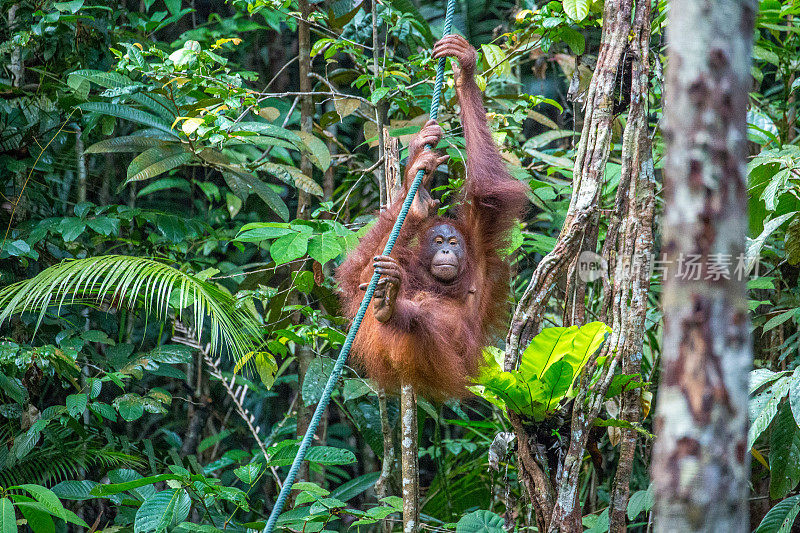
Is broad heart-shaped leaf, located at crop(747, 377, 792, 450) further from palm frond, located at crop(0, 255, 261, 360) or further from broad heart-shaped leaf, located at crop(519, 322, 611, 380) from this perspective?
palm frond, located at crop(0, 255, 261, 360)

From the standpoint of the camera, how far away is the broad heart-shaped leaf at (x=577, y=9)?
283cm

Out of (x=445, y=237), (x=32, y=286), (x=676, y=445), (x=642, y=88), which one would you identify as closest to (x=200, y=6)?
(x=32, y=286)

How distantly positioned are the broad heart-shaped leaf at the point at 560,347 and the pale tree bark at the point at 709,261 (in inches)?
52.4

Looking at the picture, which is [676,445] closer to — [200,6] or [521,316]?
[521,316]

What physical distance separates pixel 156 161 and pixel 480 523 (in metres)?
2.08

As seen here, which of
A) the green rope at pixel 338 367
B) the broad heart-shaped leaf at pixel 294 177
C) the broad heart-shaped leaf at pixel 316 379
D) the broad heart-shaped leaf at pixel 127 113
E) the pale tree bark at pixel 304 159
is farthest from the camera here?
the pale tree bark at pixel 304 159

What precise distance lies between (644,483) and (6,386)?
3129 mm

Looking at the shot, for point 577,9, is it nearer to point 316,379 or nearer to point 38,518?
point 316,379

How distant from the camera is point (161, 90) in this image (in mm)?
3412

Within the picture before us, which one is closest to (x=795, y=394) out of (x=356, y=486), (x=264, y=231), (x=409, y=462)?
(x=409, y=462)

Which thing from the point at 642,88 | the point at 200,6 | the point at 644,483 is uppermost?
the point at 200,6

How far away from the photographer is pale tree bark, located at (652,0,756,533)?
990 millimetres

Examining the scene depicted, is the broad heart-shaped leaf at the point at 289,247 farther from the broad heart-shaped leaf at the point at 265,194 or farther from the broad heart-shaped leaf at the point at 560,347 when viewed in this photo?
the broad heart-shaped leaf at the point at 560,347

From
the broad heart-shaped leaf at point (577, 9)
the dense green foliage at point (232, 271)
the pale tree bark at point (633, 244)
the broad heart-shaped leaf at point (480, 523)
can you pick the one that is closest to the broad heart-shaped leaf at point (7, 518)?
the dense green foliage at point (232, 271)
